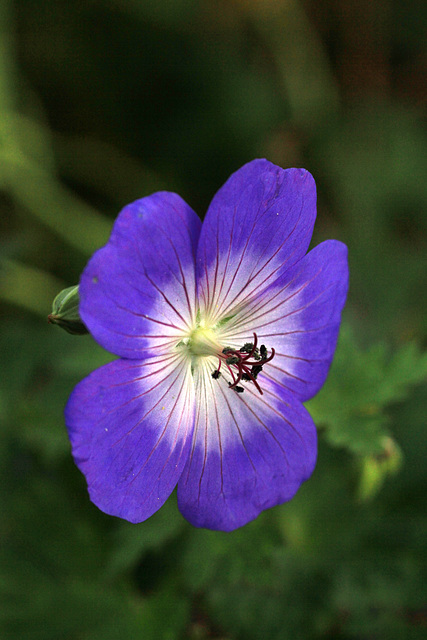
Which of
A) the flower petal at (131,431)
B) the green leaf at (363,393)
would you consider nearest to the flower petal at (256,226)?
the flower petal at (131,431)

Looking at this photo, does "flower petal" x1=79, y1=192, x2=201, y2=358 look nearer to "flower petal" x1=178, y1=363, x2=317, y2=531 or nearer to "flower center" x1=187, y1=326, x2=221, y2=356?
"flower center" x1=187, y1=326, x2=221, y2=356

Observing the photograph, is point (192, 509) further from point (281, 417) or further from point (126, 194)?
point (126, 194)

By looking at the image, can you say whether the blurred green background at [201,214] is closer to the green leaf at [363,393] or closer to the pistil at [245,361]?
the green leaf at [363,393]

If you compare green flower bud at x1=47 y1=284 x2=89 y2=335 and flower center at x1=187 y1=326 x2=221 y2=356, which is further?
flower center at x1=187 y1=326 x2=221 y2=356

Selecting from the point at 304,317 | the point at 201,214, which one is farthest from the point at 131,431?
the point at 201,214

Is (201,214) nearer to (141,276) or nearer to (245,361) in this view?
(245,361)

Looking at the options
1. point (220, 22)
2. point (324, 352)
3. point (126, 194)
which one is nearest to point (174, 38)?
point (220, 22)

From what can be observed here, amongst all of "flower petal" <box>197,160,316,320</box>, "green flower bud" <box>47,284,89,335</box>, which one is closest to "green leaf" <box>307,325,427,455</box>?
"flower petal" <box>197,160,316,320</box>
